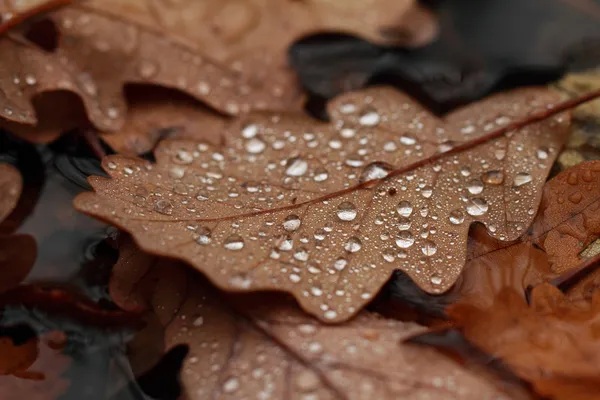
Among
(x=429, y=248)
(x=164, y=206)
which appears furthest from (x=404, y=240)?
(x=164, y=206)

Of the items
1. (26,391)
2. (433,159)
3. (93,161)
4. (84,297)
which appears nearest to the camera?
(26,391)

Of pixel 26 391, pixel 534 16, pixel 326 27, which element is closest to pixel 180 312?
pixel 26 391

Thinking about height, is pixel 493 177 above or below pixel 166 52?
below

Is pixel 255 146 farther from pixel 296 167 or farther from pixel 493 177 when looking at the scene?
pixel 493 177

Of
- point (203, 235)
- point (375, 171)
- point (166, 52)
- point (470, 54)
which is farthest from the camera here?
point (470, 54)

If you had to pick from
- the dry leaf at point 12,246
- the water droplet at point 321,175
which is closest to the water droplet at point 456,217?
the water droplet at point 321,175

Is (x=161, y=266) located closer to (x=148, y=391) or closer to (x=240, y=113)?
(x=148, y=391)
